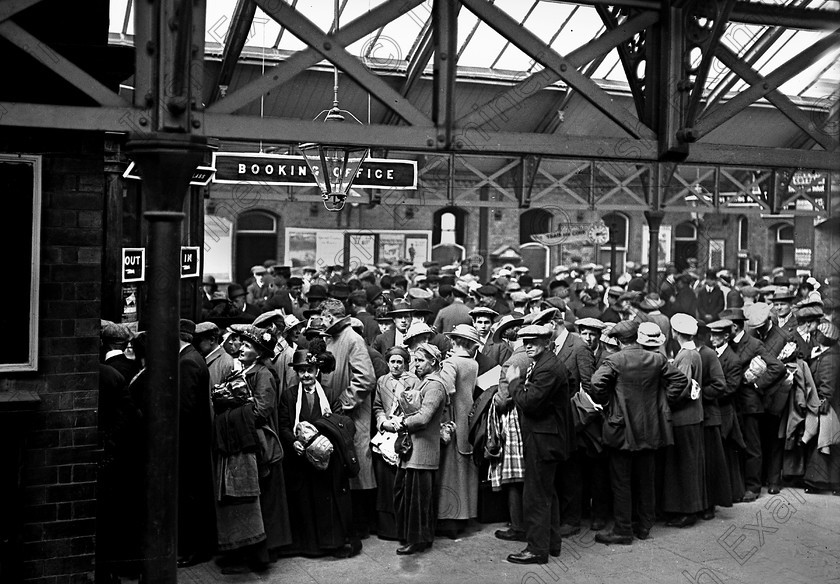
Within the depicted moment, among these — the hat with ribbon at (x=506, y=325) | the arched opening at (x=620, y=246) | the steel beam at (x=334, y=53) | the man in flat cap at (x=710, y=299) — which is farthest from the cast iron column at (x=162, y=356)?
the arched opening at (x=620, y=246)

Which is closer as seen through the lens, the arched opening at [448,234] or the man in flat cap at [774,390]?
the man in flat cap at [774,390]

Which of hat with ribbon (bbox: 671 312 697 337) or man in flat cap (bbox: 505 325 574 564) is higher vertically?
hat with ribbon (bbox: 671 312 697 337)

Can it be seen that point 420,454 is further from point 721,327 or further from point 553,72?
point 721,327

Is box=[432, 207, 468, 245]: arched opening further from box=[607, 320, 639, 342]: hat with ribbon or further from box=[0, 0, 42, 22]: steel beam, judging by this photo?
box=[0, 0, 42, 22]: steel beam

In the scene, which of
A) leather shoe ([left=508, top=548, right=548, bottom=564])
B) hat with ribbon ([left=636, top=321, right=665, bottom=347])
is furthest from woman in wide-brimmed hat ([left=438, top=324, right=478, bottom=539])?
hat with ribbon ([left=636, top=321, right=665, bottom=347])

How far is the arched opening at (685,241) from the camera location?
29.4 meters

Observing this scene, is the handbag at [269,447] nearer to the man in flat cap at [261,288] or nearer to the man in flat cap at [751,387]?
the man in flat cap at [751,387]

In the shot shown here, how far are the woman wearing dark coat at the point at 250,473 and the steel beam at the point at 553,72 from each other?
2.52 meters

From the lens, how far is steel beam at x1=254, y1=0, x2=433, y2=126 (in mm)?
5219

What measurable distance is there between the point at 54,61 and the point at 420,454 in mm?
4057

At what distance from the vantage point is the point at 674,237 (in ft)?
95.9

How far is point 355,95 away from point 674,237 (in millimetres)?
14151

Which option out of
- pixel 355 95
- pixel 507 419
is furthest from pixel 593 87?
pixel 355 95

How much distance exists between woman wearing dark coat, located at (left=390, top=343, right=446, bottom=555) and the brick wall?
251 centimetres
